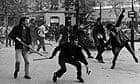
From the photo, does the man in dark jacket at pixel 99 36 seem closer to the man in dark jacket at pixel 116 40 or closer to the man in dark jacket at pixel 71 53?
the man in dark jacket at pixel 116 40

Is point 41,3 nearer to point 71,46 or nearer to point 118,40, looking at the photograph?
point 118,40

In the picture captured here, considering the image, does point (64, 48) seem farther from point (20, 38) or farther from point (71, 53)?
point (20, 38)

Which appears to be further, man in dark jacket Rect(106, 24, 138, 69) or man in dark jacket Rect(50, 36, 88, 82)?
man in dark jacket Rect(106, 24, 138, 69)

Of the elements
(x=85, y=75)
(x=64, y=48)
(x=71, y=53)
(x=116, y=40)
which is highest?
(x=64, y=48)

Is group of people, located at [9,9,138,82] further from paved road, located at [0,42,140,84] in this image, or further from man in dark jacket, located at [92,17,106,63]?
man in dark jacket, located at [92,17,106,63]

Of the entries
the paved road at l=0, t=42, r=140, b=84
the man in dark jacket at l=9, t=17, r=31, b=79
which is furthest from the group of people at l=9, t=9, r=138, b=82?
the paved road at l=0, t=42, r=140, b=84

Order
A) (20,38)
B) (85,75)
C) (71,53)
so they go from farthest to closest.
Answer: (85,75), (20,38), (71,53)

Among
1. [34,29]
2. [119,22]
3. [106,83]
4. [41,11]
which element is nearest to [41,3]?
[41,11]

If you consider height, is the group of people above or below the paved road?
above

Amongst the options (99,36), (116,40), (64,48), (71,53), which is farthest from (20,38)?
(99,36)

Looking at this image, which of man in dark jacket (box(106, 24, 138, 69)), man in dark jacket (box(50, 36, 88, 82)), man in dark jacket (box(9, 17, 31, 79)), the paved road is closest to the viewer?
man in dark jacket (box(50, 36, 88, 82))

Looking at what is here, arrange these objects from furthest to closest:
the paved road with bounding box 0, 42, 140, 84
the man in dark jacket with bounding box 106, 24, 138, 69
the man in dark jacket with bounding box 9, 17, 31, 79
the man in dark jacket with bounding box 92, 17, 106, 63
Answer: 1. the man in dark jacket with bounding box 92, 17, 106, 63
2. the man in dark jacket with bounding box 106, 24, 138, 69
3. the man in dark jacket with bounding box 9, 17, 31, 79
4. the paved road with bounding box 0, 42, 140, 84

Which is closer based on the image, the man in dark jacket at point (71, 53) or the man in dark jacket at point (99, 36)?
the man in dark jacket at point (71, 53)

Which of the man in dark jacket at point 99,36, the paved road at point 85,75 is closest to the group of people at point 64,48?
the paved road at point 85,75
